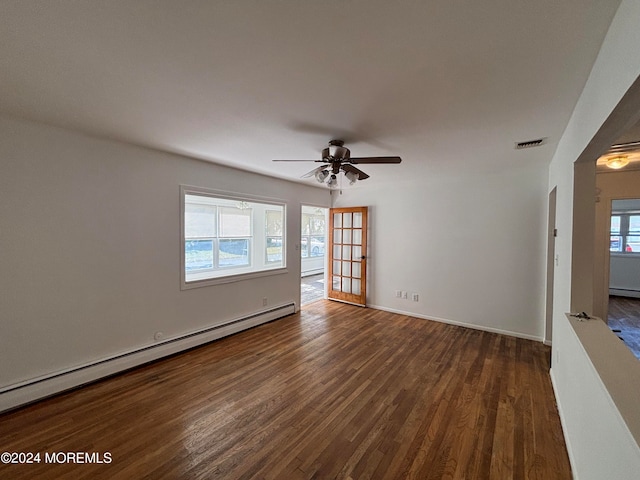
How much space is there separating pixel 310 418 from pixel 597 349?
195 centimetres

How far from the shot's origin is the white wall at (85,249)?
231cm

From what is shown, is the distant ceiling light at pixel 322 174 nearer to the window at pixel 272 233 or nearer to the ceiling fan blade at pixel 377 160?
the ceiling fan blade at pixel 377 160

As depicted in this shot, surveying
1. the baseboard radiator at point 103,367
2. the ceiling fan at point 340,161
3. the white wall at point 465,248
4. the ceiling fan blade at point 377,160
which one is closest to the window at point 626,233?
the white wall at point 465,248

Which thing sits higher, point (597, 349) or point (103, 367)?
point (597, 349)

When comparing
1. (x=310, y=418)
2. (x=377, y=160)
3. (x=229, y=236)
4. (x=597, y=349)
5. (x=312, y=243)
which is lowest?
(x=310, y=418)

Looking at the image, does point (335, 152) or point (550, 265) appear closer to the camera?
point (335, 152)

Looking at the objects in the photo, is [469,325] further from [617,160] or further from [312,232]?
[312,232]

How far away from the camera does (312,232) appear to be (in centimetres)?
940

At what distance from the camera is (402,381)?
277 cm

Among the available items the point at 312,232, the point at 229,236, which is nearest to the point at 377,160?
the point at 229,236

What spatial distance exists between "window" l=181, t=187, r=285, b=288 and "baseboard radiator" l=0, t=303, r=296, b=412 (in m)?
0.73

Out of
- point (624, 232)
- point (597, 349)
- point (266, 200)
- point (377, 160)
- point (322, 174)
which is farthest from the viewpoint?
point (624, 232)

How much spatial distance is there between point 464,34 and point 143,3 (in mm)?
1410

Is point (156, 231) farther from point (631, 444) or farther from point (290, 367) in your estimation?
point (631, 444)
